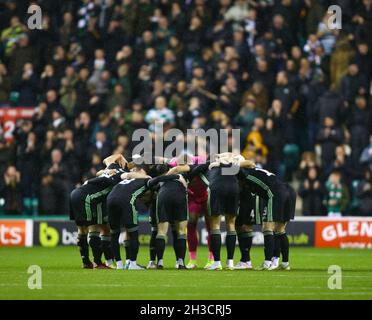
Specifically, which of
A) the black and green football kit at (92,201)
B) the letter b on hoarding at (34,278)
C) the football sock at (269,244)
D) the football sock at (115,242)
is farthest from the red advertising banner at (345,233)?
the letter b on hoarding at (34,278)

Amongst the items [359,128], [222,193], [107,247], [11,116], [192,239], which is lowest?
[107,247]

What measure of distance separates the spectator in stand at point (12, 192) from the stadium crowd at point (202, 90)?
0.03m

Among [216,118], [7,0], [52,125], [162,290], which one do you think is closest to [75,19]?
[7,0]

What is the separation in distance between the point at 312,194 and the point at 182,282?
11430 millimetres

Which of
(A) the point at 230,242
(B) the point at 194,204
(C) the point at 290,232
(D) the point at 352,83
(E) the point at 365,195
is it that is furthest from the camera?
(D) the point at 352,83

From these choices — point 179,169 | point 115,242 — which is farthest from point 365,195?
point 115,242

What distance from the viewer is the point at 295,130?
95.1 ft

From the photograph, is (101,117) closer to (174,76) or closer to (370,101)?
(174,76)

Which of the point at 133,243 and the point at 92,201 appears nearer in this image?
the point at 133,243

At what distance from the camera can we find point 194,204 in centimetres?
2152

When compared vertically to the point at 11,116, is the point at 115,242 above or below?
below

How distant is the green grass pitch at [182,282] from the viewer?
1541 centimetres

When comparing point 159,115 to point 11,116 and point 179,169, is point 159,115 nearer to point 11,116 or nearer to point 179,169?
point 11,116

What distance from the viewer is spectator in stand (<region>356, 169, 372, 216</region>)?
27953 mm
